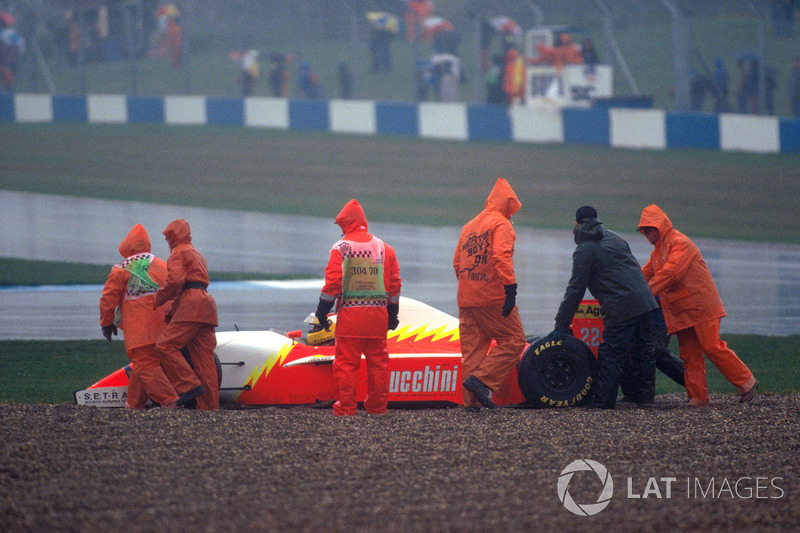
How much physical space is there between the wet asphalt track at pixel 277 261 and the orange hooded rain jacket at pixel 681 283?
312 cm

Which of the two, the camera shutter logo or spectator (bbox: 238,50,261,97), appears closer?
the camera shutter logo

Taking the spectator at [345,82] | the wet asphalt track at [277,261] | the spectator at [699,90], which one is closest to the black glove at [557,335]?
the wet asphalt track at [277,261]

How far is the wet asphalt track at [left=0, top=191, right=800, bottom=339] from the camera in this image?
12086 mm

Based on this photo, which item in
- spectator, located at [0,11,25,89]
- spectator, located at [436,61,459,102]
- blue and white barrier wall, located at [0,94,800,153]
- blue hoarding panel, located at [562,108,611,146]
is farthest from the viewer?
spectator, located at [0,11,25,89]

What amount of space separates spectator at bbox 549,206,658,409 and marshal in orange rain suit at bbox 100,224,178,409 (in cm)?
295

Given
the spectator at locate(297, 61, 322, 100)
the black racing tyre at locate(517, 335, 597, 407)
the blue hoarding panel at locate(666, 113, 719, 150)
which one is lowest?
the black racing tyre at locate(517, 335, 597, 407)

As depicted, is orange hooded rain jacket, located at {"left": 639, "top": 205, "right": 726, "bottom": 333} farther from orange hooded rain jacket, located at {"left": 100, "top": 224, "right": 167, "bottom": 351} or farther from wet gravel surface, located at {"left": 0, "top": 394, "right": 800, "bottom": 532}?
orange hooded rain jacket, located at {"left": 100, "top": 224, "right": 167, "bottom": 351}

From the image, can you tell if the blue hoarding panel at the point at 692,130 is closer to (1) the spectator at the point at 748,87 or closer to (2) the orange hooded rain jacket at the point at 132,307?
(1) the spectator at the point at 748,87

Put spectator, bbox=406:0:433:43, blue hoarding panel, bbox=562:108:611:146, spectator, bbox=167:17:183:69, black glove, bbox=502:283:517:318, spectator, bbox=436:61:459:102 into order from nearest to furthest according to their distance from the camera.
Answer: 1. black glove, bbox=502:283:517:318
2. blue hoarding panel, bbox=562:108:611:146
3. spectator, bbox=436:61:459:102
4. spectator, bbox=406:0:433:43
5. spectator, bbox=167:17:183:69

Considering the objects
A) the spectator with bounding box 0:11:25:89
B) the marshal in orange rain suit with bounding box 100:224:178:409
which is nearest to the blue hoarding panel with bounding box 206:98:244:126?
the spectator with bounding box 0:11:25:89

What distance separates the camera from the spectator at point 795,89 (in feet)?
80.1

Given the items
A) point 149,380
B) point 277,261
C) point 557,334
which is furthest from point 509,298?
point 277,261

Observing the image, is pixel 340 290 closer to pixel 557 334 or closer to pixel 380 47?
pixel 557 334

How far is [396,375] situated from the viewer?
26.3 ft
